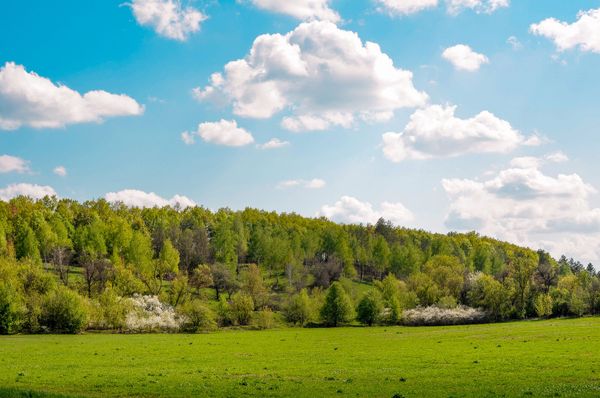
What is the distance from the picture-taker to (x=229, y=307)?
120625 millimetres

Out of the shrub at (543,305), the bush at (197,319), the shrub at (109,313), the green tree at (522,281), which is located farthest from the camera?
the green tree at (522,281)

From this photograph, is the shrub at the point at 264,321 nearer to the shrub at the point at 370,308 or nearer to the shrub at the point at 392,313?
the shrub at the point at 370,308

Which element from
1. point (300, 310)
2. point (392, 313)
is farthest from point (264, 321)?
point (392, 313)

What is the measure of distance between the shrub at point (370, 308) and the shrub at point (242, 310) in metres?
26.3

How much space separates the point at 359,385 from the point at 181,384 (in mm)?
11541

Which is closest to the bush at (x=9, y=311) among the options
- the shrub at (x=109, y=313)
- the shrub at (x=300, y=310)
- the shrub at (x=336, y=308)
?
the shrub at (x=109, y=313)

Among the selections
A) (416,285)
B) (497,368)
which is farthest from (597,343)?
(416,285)

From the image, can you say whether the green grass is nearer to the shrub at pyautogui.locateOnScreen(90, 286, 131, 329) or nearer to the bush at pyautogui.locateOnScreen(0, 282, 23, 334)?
the bush at pyautogui.locateOnScreen(0, 282, 23, 334)

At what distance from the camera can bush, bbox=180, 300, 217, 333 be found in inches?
4301

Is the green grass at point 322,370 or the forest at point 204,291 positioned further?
the forest at point 204,291

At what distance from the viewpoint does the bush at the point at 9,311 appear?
9425 centimetres

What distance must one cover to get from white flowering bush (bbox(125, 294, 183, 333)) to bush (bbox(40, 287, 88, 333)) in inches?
409

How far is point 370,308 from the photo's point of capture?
124m

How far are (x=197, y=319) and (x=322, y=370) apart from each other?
7290cm
